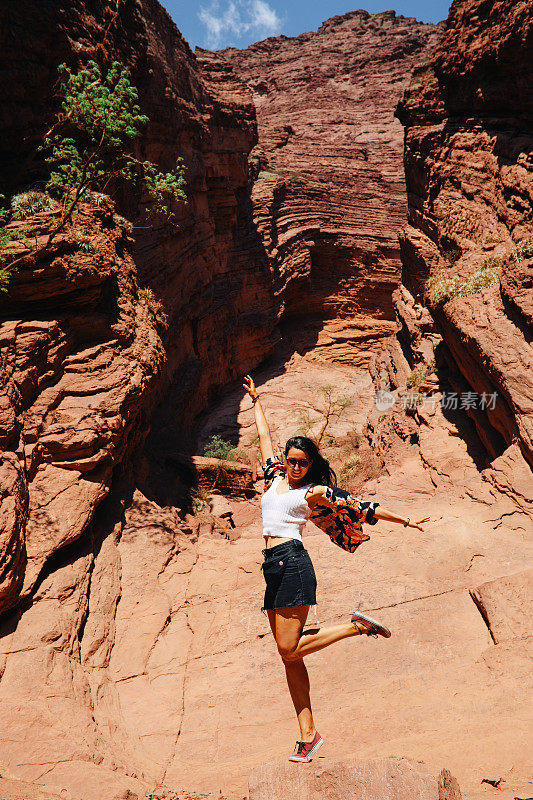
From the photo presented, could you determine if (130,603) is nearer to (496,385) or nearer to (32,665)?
(32,665)

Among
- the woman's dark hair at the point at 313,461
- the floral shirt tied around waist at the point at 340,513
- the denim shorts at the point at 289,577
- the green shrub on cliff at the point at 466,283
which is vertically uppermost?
the green shrub on cliff at the point at 466,283

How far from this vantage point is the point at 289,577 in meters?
3.33

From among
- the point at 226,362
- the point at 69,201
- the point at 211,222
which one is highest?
the point at 211,222

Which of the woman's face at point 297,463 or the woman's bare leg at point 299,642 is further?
the woman's face at point 297,463

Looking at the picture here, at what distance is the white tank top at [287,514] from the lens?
348 cm

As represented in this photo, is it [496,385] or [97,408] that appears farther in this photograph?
[496,385]

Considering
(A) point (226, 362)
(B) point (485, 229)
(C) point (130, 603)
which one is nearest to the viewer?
(C) point (130, 603)

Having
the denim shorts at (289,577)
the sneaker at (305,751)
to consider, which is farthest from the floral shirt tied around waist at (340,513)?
the sneaker at (305,751)

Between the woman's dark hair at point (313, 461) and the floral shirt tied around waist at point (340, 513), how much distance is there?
139 millimetres

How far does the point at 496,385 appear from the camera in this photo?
7621 mm

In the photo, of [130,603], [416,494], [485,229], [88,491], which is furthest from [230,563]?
[485,229]

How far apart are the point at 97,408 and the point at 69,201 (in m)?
3.16

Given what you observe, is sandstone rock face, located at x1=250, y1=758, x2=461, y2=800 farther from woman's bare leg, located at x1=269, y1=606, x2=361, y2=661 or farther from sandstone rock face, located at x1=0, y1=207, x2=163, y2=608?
sandstone rock face, located at x1=0, y1=207, x2=163, y2=608

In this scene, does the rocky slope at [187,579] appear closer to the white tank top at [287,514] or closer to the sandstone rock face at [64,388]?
the sandstone rock face at [64,388]
